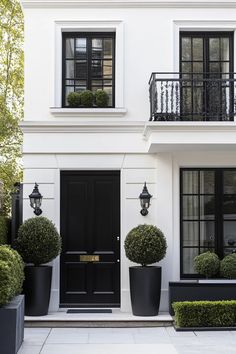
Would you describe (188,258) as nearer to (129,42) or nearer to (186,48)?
(186,48)

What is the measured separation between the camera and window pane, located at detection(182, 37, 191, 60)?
1300cm

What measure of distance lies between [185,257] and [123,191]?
5.82ft

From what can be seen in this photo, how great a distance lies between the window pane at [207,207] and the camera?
12.8 metres

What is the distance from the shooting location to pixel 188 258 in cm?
1273

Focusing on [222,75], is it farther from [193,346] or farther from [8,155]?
[8,155]

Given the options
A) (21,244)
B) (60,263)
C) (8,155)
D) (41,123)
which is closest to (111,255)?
(60,263)

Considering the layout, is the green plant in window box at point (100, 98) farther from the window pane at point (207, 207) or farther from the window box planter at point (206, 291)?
the window box planter at point (206, 291)

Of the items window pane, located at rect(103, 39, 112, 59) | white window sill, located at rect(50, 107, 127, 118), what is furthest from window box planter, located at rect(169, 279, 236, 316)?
window pane, located at rect(103, 39, 112, 59)

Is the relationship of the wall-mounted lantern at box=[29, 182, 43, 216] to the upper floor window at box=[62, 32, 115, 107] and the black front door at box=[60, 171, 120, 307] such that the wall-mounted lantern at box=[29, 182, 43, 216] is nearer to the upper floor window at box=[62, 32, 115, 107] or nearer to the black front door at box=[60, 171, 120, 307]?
the black front door at box=[60, 171, 120, 307]

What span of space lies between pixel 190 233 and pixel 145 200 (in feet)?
3.78

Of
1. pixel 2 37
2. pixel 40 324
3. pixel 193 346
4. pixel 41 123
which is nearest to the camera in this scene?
pixel 193 346

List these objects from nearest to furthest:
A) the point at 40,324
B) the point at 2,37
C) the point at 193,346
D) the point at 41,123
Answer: the point at 193,346, the point at 40,324, the point at 41,123, the point at 2,37

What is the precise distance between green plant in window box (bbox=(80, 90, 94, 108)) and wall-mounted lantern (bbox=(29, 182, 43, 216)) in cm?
184

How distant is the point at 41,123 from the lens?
12.7 m
